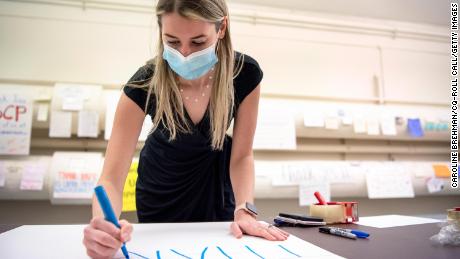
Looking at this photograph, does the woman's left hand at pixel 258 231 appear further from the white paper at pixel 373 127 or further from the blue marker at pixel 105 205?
the white paper at pixel 373 127

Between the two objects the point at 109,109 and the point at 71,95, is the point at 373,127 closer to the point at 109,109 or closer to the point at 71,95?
the point at 109,109

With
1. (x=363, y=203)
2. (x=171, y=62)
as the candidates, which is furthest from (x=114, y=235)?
(x=363, y=203)

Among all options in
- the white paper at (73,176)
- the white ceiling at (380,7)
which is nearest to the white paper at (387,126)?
the white ceiling at (380,7)

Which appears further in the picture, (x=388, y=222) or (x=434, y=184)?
(x=434, y=184)

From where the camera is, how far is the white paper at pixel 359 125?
164cm

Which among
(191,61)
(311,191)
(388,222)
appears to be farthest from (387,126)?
(191,61)

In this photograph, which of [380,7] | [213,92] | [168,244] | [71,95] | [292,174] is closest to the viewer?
[168,244]

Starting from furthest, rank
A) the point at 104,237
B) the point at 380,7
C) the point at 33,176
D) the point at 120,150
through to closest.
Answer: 1. the point at 380,7
2. the point at 33,176
3. the point at 120,150
4. the point at 104,237

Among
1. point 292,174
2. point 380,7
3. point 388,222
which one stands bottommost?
point 388,222

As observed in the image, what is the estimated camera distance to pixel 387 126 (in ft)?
5.50

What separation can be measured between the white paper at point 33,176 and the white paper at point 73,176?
1.9 inches

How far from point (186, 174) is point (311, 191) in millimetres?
921

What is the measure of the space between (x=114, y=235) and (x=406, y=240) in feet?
1.72

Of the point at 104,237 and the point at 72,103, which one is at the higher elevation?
the point at 72,103
